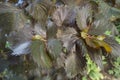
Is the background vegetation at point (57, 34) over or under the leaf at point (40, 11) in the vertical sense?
under

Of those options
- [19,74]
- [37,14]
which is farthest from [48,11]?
[19,74]

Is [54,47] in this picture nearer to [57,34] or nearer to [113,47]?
[57,34]

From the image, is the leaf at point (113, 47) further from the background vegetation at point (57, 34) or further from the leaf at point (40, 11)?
the leaf at point (40, 11)

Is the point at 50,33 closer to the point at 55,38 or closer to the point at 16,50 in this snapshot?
the point at 55,38

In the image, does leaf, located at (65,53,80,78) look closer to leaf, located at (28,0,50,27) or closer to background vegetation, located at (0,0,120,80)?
background vegetation, located at (0,0,120,80)

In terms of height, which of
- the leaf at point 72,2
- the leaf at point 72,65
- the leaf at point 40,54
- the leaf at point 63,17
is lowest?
the leaf at point 72,65

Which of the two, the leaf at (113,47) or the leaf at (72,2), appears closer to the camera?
the leaf at (113,47)

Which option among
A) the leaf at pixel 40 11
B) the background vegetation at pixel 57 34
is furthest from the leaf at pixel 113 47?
the leaf at pixel 40 11
